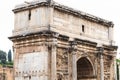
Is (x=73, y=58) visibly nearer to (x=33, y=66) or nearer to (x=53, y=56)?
(x=53, y=56)

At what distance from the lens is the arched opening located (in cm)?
2519

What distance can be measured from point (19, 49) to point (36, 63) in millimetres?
2050

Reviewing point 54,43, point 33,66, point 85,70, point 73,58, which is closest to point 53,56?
point 54,43

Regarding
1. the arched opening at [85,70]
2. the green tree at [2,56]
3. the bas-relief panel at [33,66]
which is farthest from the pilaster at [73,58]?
the green tree at [2,56]

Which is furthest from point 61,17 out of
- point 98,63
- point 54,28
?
point 98,63

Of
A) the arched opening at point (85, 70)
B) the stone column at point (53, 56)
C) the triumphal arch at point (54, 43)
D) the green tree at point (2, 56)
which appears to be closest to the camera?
the stone column at point (53, 56)

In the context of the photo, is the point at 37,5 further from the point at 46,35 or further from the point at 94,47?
the point at 94,47

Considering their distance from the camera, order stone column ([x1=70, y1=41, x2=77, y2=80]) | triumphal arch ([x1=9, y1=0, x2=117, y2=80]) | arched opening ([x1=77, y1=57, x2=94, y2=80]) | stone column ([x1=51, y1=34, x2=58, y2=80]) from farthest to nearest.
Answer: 1. arched opening ([x1=77, y1=57, x2=94, y2=80])
2. stone column ([x1=70, y1=41, x2=77, y2=80])
3. triumphal arch ([x1=9, y1=0, x2=117, y2=80])
4. stone column ([x1=51, y1=34, x2=58, y2=80])

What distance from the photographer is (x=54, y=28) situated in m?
21.4

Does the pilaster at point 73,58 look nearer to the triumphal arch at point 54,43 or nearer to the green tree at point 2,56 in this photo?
the triumphal arch at point 54,43

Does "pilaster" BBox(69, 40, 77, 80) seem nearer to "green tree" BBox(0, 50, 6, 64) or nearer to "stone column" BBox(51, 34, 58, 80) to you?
"stone column" BBox(51, 34, 58, 80)

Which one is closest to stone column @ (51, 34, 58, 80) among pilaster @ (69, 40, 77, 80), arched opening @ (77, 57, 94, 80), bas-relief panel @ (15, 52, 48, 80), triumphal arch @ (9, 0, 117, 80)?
triumphal arch @ (9, 0, 117, 80)

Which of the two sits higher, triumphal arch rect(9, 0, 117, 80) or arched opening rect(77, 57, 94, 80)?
triumphal arch rect(9, 0, 117, 80)

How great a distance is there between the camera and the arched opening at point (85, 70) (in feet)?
82.6
